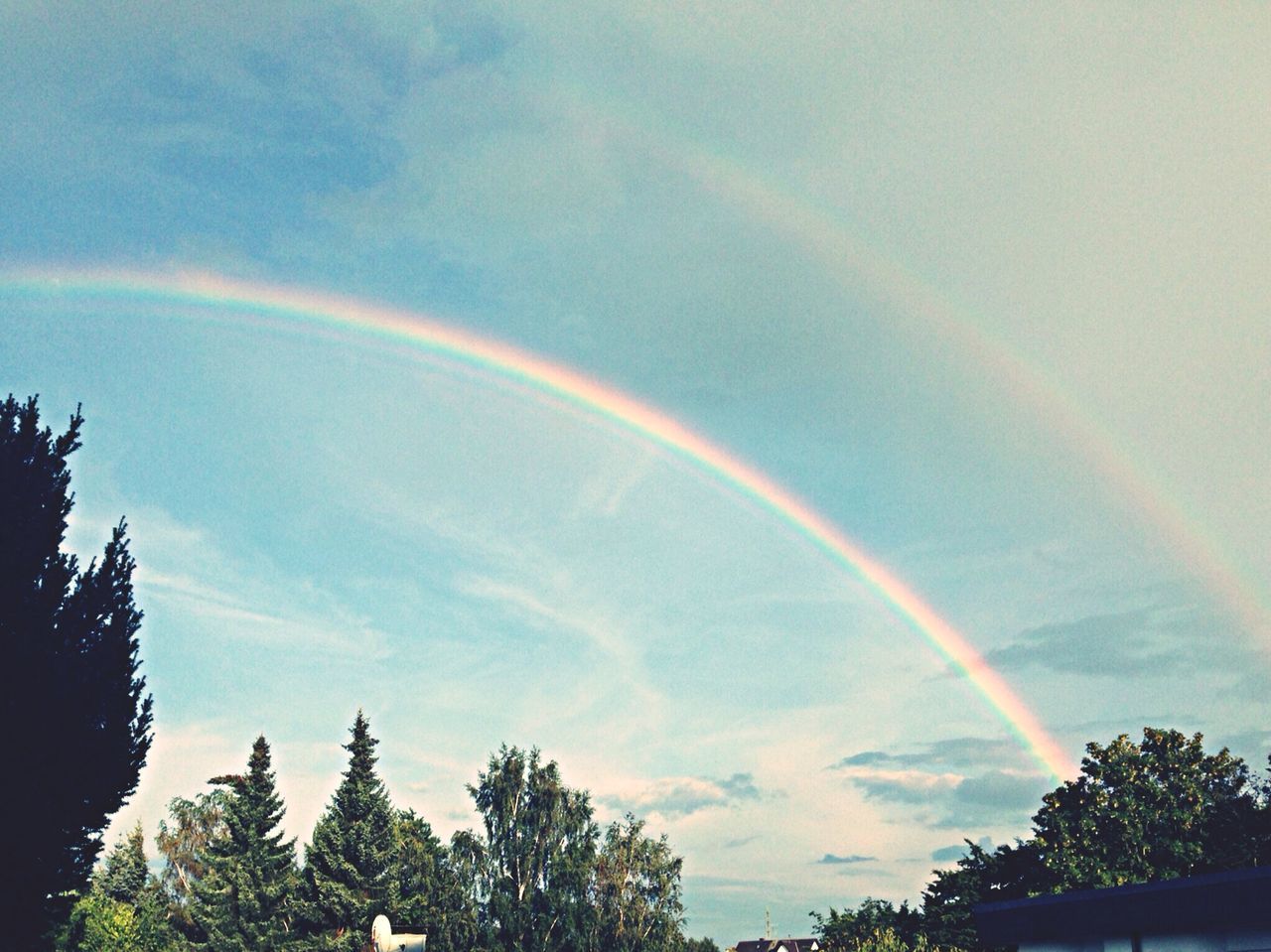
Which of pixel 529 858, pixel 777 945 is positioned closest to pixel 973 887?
pixel 529 858

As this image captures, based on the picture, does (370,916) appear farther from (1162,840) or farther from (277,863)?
(1162,840)

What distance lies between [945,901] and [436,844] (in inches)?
1396

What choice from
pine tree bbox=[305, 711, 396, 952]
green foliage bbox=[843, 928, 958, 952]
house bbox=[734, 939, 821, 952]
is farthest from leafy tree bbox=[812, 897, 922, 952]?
house bbox=[734, 939, 821, 952]

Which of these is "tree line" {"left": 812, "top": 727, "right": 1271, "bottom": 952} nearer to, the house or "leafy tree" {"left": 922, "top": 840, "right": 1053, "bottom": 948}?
"leafy tree" {"left": 922, "top": 840, "right": 1053, "bottom": 948}

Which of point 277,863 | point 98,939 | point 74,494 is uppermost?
point 74,494

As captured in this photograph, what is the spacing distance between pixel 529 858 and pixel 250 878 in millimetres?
19155

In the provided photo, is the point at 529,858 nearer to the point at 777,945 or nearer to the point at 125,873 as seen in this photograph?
the point at 125,873

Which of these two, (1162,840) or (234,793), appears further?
(234,793)

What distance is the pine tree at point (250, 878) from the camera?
76.1 meters

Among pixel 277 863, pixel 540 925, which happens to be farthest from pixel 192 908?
pixel 540 925

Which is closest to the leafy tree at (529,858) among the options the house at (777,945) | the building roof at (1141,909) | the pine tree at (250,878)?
the pine tree at (250,878)

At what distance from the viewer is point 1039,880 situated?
67.9m

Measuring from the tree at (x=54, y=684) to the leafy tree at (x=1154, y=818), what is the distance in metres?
52.4

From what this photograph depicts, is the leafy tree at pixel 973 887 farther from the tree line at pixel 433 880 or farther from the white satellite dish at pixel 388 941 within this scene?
the white satellite dish at pixel 388 941
